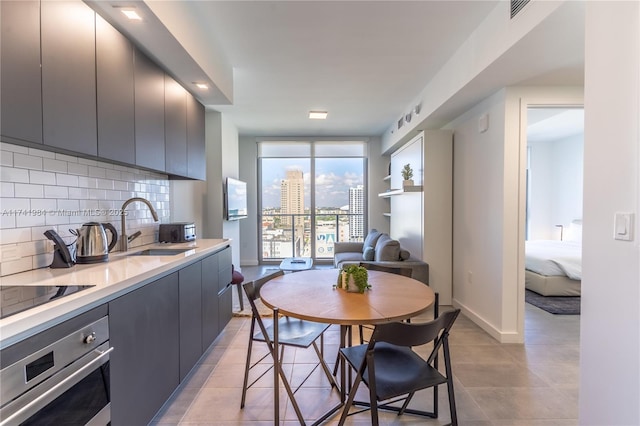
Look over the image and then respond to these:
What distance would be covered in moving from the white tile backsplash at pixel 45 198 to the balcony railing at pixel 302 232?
4.07 metres

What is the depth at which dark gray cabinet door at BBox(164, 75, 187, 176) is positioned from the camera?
2.41 m

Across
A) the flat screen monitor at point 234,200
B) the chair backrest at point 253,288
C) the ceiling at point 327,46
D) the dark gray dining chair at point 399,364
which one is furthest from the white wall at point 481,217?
the flat screen monitor at point 234,200

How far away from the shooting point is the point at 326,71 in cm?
319

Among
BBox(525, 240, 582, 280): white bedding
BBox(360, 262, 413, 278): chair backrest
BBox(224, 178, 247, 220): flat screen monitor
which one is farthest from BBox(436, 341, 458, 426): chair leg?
BBox(224, 178, 247, 220): flat screen monitor

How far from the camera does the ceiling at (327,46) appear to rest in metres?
1.95

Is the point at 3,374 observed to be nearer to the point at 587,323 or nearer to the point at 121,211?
the point at 121,211

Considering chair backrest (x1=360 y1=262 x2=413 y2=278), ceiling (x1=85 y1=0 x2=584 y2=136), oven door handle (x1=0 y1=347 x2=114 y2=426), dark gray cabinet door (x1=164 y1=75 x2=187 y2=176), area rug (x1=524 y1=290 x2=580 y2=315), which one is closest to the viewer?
oven door handle (x1=0 y1=347 x2=114 y2=426)

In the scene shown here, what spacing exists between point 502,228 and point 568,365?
1177mm

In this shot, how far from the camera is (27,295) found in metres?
1.12

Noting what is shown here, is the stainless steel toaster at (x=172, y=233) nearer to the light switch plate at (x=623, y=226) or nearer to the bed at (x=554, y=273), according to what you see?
the light switch plate at (x=623, y=226)

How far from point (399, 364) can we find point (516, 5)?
233 cm

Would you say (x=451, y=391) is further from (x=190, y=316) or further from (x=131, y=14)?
(x=131, y=14)

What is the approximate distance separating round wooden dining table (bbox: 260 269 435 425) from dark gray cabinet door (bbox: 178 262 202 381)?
58 cm

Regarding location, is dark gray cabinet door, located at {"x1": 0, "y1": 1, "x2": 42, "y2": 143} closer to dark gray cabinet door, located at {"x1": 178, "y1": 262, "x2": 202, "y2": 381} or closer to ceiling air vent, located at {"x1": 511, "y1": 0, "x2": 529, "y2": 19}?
dark gray cabinet door, located at {"x1": 178, "y1": 262, "x2": 202, "y2": 381}
